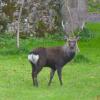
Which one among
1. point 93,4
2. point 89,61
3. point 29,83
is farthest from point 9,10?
point 93,4

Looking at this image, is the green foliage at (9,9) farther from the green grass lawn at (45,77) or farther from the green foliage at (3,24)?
the green grass lawn at (45,77)

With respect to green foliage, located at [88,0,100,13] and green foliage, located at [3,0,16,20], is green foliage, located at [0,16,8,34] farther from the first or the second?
green foliage, located at [88,0,100,13]

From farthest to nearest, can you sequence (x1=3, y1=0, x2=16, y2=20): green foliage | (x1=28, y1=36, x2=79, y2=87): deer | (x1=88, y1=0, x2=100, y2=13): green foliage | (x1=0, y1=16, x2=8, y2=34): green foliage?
1. (x1=88, y1=0, x2=100, y2=13): green foliage
2. (x1=3, y1=0, x2=16, y2=20): green foliage
3. (x1=0, y1=16, x2=8, y2=34): green foliage
4. (x1=28, y1=36, x2=79, y2=87): deer

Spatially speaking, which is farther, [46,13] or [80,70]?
[46,13]

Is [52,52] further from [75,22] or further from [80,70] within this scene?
[75,22]

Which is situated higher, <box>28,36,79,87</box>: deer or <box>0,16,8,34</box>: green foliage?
<box>28,36,79,87</box>: deer

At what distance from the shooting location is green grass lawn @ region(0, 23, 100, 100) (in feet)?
41.7

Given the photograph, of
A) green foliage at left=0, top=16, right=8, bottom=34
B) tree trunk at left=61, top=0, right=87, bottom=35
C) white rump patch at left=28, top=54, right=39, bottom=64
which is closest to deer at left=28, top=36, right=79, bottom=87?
white rump patch at left=28, top=54, right=39, bottom=64

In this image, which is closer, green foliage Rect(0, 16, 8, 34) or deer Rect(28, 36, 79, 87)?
deer Rect(28, 36, 79, 87)

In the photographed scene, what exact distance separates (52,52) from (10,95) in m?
2.02

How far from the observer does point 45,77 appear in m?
15.3

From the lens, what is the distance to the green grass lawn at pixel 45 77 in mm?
12711

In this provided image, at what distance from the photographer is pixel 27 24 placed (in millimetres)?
23766

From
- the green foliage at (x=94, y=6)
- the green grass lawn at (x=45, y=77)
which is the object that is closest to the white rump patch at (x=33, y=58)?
the green grass lawn at (x=45, y=77)
